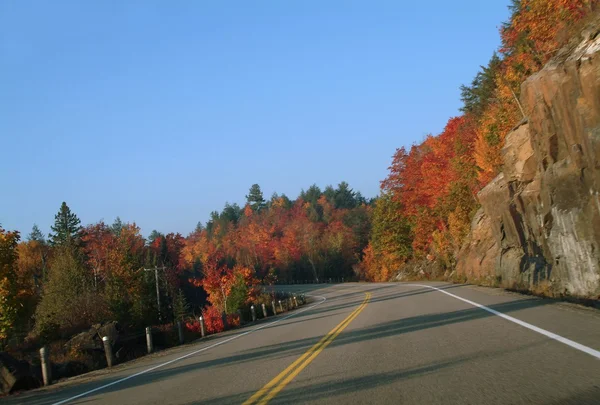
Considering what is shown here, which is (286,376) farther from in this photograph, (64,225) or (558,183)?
(64,225)

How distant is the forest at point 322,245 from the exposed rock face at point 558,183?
4.93m

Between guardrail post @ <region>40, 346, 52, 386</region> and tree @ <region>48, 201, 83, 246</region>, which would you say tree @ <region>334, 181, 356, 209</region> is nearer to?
tree @ <region>48, 201, 83, 246</region>

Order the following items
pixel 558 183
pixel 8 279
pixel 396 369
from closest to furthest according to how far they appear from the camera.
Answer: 1. pixel 396 369
2. pixel 558 183
3. pixel 8 279

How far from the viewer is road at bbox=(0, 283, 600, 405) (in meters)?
6.39

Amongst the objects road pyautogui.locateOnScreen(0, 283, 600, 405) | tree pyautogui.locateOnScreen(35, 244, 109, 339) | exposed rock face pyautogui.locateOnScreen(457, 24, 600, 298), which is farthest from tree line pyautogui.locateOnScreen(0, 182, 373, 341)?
road pyautogui.locateOnScreen(0, 283, 600, 405)

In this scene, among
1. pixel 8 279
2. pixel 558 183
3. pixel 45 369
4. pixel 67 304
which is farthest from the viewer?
pixel 8 279

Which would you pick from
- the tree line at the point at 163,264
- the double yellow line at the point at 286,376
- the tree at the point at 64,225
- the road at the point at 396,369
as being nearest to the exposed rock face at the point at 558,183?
the road at the point at 396,369

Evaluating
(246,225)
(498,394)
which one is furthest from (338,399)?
(246,225)

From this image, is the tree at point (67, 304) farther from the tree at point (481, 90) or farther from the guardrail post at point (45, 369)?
the tree at point (481, 90)

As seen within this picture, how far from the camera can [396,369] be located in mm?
8047

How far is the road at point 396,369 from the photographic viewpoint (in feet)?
21.0

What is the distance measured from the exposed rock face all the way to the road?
408 cm

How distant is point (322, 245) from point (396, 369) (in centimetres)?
9821

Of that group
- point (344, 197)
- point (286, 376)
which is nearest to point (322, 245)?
point (344, 197)
